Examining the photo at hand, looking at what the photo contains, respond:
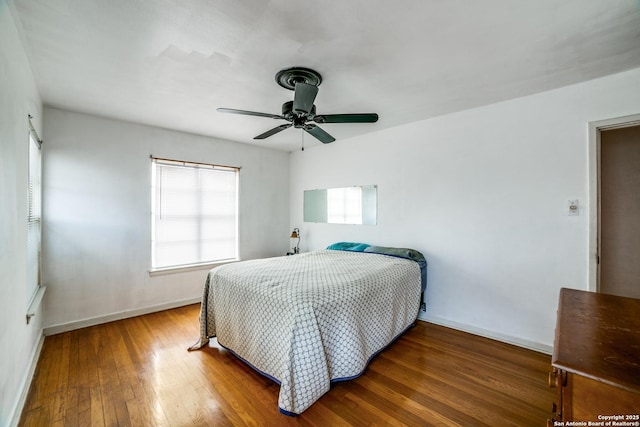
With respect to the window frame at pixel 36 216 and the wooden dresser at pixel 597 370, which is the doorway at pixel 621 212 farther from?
the window frame at pixel 36 216

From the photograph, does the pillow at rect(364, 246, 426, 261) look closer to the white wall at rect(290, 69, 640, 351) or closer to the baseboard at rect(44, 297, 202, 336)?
the white wall at rect(290, 69, 640, 351)

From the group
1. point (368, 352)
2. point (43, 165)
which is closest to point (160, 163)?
point (43, 165)

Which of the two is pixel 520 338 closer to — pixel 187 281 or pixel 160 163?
pixel 187 281

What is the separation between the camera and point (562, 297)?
1521 mm

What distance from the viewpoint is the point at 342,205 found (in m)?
4.11

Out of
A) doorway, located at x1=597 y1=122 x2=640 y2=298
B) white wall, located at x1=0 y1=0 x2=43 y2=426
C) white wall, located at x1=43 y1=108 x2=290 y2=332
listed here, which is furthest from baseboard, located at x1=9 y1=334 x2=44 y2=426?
doorway, located at x1=597 y1=122 x2=640 y2=298

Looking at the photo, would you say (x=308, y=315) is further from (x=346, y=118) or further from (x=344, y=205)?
(x=344, y=205)

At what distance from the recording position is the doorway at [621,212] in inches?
109

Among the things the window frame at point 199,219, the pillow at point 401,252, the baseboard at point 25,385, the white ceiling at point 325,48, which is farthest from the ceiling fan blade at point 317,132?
the baseboard at point 25,385

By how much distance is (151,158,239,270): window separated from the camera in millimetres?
3541

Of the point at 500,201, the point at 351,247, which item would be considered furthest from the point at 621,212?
the point at 351,247

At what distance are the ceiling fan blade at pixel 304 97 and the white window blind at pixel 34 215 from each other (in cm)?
232

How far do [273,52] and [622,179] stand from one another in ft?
12.5

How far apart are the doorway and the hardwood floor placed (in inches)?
57.5
